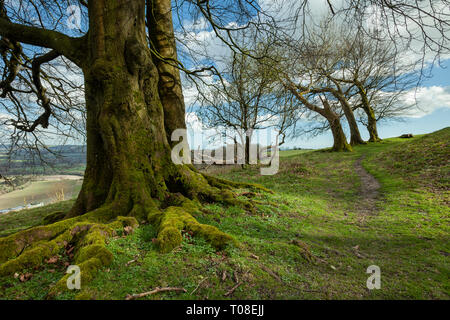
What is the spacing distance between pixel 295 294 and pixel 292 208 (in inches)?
168

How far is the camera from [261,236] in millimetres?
4309

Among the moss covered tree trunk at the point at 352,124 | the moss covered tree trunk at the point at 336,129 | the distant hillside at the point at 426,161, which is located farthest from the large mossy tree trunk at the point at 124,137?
the moss covered tree trunk at the point at 352,124

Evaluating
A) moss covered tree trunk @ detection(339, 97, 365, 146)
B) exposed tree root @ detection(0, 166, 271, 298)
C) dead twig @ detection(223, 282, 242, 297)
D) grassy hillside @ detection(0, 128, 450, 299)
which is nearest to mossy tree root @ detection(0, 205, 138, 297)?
exposed tree root @ detection(0, 166, 271, 298)

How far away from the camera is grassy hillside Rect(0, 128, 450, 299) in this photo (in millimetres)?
2533

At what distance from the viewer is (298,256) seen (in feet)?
11.6

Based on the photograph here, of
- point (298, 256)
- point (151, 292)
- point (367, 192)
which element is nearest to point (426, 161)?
point (367, 192)

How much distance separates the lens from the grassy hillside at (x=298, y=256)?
8.31ft

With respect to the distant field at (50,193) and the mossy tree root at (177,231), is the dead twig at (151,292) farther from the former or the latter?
the distant field at (50,193)

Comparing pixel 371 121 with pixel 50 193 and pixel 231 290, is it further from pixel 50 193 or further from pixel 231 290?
pixel 50 193

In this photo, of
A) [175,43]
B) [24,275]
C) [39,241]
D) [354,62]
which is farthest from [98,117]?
[354,62]

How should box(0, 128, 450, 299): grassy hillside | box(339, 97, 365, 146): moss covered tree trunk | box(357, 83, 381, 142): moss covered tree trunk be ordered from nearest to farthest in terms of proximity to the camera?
box(0, 128, 450, 299): grassy hillside < box(339, 97, 365, 146): moss covered tree trunk < box(357, 83, 381, 142): moss covered tree trunk

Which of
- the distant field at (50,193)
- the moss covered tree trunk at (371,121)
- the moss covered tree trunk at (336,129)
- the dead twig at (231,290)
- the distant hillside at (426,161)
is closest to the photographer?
the dead twig at (231,290)

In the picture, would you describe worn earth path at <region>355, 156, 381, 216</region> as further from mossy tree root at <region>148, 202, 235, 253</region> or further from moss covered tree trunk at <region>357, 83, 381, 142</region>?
moss covered tree trunk at <region>357, 83, 381, 142</region>

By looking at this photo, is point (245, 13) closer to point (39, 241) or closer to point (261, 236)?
point (261, 236)
